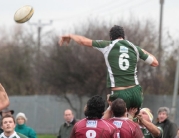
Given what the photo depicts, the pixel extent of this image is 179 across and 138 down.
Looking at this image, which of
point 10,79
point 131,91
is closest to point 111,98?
point 131,91

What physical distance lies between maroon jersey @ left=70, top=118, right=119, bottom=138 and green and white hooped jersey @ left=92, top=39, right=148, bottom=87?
1.19 meters

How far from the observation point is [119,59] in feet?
35.2

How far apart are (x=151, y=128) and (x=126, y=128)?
0.96 m

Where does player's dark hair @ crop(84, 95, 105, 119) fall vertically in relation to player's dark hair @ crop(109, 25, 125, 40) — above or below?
below

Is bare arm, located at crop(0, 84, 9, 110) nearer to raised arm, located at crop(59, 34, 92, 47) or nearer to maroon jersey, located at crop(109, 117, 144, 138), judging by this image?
maroon jersey, located at crop(109, 117, 144, 138)

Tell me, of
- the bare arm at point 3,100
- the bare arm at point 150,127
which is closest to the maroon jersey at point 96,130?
the bare arm at point 150,127

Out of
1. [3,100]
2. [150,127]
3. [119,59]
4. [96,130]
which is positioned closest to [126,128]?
[96,130]

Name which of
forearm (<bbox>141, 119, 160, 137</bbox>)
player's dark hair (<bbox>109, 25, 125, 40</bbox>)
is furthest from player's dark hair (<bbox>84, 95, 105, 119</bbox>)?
player's dark hair (<bbox>109, 25, 125, 40</bbox>)

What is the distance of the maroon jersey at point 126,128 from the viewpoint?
32.7 ft

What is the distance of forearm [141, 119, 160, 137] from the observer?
1077cm

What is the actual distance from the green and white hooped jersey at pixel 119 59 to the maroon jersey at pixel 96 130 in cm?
119

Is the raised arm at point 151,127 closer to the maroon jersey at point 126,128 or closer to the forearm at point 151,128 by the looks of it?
the forearm at point 151,128

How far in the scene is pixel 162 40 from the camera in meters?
44.7

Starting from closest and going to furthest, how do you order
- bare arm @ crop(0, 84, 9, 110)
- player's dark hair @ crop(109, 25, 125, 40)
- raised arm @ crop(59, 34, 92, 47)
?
bare arm @ crop(0, 84, 9, 110)
raised arm @ crop(59, 34, 92, 47)
player's dark hair @ crop(109, 25, 125, 40)
